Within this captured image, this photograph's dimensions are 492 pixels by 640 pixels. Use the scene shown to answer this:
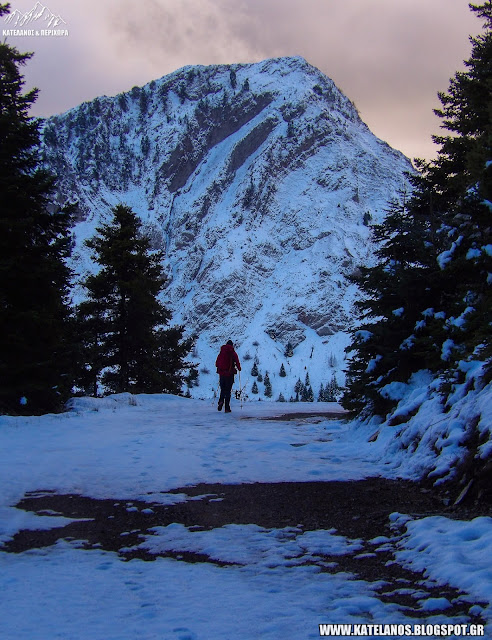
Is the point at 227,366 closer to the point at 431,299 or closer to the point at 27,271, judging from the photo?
the point at 27,271

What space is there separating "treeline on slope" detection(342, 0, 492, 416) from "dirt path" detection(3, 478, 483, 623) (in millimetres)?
2327

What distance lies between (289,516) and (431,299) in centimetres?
638

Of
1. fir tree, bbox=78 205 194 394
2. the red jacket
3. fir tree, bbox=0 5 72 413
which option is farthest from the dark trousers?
fir tree, bbox=78 205 194 394

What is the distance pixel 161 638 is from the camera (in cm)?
254

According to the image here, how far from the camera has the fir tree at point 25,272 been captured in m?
11.9

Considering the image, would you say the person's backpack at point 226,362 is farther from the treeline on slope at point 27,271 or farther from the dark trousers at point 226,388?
the treeline on slope at point 27,271

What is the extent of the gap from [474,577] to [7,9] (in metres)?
18.6

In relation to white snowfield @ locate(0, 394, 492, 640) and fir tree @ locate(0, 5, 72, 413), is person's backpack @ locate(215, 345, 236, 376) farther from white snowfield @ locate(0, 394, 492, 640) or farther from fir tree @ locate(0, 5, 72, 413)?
white snowfield @ locate(0, 394, 492, 640)

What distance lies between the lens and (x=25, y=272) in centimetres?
1238

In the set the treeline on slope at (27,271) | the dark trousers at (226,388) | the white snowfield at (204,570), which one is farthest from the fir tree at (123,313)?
the white snowfield at (204,570)

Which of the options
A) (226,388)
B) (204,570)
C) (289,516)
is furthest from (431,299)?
(226,388)

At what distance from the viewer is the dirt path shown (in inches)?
134

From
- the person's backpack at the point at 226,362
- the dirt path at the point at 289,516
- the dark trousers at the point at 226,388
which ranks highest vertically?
the person's backpack at the point at 226,362

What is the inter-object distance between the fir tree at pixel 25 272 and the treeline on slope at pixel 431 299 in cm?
812
